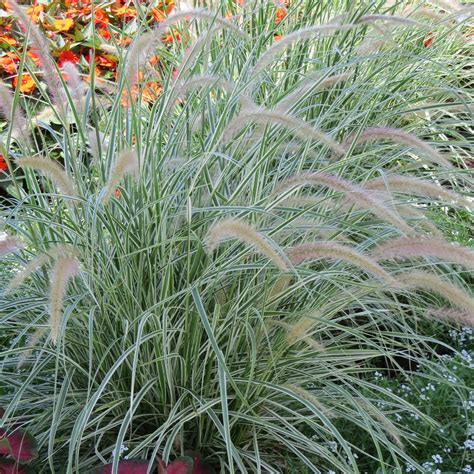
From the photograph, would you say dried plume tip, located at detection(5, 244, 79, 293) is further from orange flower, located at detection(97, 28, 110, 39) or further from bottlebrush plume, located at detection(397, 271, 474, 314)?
orange flower, located at detection(97, 28, 110, 39)

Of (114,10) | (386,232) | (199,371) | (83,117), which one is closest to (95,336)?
(199,371)

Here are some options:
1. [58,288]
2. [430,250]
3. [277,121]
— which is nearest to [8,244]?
[58,288]

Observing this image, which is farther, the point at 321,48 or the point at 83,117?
the point at 321,48

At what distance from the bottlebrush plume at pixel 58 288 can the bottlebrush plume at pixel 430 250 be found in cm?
73

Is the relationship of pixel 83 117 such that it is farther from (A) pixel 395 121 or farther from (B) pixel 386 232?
(A) pixel 395 121

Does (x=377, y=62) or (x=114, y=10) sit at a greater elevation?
(x=377, y=62)

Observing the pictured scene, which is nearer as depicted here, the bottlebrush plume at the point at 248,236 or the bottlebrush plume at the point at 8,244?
the bottlebrush plume at the point at 248,236

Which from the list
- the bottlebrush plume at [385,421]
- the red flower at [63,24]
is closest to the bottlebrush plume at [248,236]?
the bottlebrush plume at [385,421]

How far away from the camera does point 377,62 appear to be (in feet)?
10.6

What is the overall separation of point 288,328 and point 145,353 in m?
0.40

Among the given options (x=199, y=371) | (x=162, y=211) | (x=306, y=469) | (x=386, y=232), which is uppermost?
(x=162, y=211)

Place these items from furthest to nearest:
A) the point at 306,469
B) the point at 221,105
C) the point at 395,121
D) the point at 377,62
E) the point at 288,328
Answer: the point at 395,121 → the point at 377,62 → the point at 221,105 → the point at 306,469 → the point at 288,328

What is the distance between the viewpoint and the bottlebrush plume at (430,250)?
65.7 inches

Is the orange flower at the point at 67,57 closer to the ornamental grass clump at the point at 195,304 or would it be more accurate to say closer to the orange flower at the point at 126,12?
the orange flower at the point at 126,12
